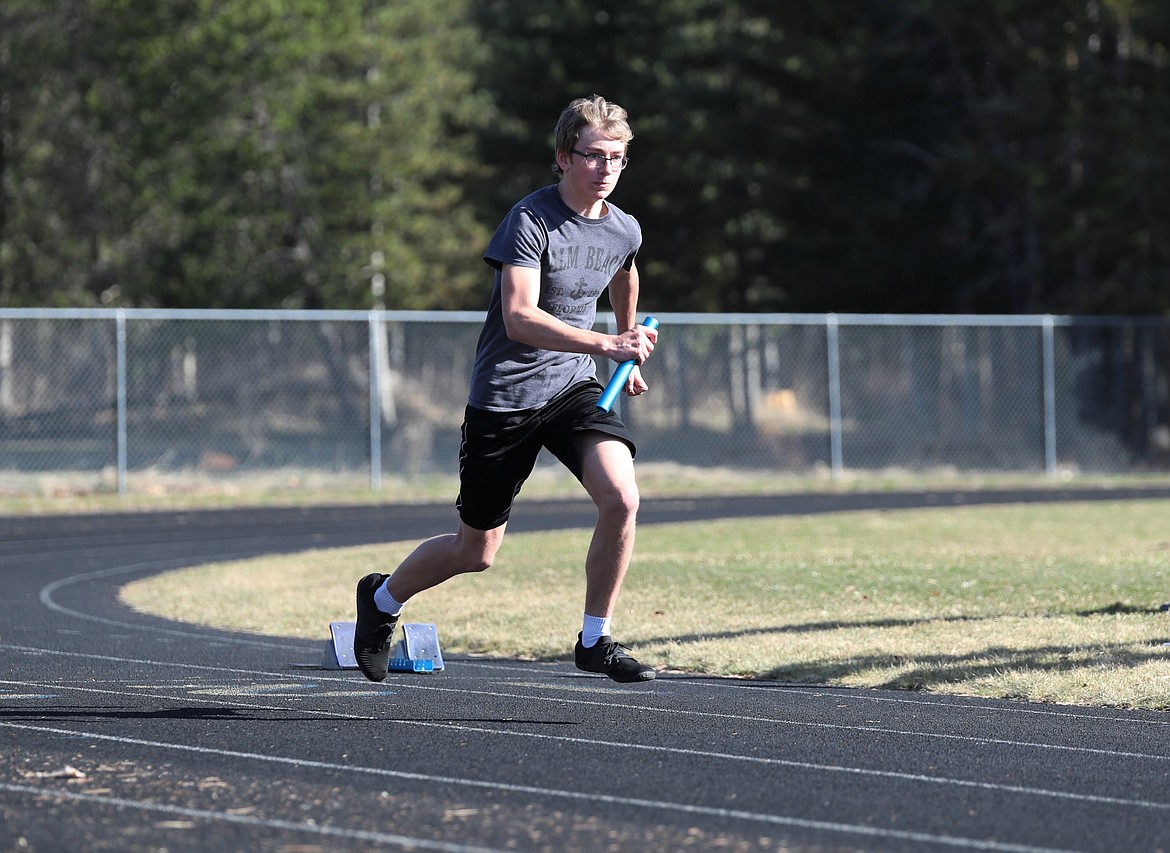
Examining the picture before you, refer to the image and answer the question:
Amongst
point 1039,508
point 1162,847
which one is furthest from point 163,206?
point 1162,847

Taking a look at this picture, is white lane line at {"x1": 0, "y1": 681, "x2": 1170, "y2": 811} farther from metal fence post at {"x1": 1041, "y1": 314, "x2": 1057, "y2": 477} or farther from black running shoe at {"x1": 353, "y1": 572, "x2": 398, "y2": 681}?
metal fence post at {"x1": 1041, "y1": 314, "x2": 1057, "y2": 477}

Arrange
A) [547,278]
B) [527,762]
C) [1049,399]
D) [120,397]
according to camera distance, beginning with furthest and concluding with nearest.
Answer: [1049,399] < [120,397] < [547,278] < [527,762]

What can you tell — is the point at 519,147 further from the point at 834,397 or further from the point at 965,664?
the point at 965,664

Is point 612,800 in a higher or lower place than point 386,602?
lower

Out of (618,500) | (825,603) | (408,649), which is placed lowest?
(825,603)

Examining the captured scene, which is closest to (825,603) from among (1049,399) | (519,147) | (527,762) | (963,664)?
(963,664)

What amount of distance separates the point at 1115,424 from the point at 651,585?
53.8ft

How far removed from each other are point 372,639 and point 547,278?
1633 millimetres

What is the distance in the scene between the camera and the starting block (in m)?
7.80

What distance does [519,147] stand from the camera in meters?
37.2

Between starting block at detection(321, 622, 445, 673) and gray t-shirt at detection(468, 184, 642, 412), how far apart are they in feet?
5.74

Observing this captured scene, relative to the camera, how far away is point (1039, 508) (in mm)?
19266

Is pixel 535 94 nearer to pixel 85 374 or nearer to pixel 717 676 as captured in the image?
pixel 85 374

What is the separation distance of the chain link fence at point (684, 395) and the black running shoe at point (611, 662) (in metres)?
15.8
